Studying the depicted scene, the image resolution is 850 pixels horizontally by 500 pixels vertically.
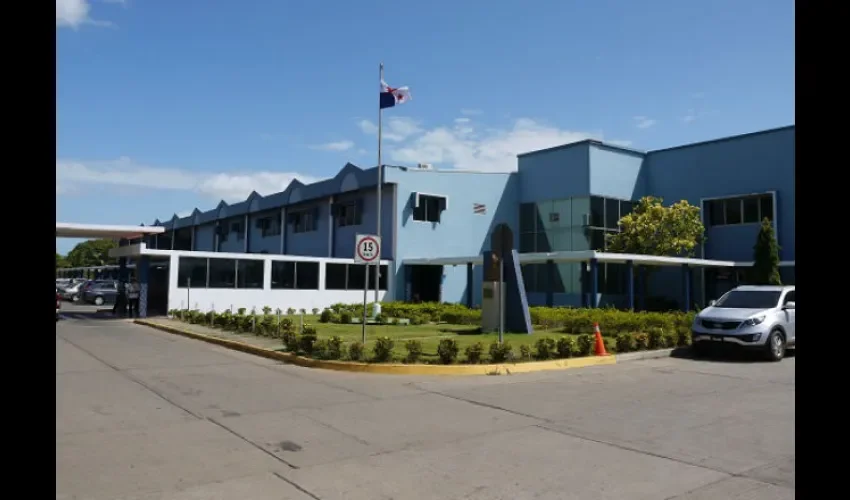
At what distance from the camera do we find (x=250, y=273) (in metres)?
30.4

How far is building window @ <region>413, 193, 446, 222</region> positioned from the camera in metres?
33.6

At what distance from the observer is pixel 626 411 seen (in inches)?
358

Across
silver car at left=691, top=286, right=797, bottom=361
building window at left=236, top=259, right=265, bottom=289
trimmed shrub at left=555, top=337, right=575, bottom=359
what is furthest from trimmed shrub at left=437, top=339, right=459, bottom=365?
building window at left=236, top=259, right=265, bottom=289

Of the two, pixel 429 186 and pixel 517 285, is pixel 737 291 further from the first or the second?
pixel 429 186

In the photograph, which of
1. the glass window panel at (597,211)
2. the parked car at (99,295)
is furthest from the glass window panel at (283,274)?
the parked car at (99,295)

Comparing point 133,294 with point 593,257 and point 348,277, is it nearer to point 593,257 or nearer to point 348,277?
point 348,277

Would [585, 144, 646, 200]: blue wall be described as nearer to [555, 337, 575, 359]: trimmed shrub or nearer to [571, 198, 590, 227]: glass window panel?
[571, 198, 590, 227]: glass window panel

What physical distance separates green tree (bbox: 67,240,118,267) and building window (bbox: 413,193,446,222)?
8213 cm

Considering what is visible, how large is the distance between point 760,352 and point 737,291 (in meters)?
1.66

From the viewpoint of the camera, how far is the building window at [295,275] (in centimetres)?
3116

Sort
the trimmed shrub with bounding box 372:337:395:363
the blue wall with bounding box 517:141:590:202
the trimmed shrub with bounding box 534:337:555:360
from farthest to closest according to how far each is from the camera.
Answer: the blue wall with bounding box 517:141:590:202
the trimmed shrub with bounding box 534:337:555:360
the trimmed shrub with bounding box 372:337:395:363

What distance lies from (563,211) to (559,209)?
33 centimetres

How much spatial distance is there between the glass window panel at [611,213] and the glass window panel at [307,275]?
15697 millimetres
